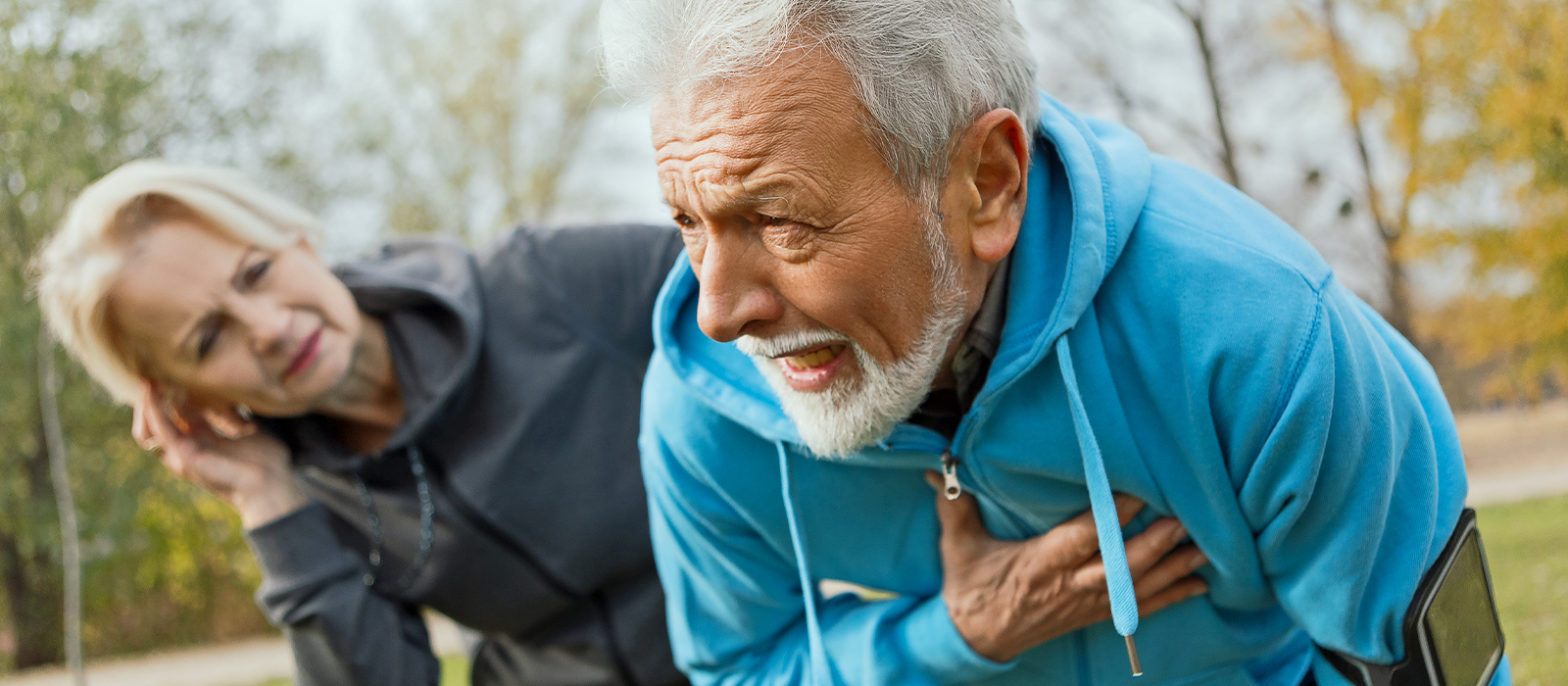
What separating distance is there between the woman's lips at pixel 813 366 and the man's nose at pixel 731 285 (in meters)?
0.14

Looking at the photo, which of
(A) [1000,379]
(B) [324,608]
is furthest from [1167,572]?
(B) [324,608]

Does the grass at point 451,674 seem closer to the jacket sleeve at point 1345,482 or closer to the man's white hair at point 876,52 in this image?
the jacket sleeve at point 1345,482

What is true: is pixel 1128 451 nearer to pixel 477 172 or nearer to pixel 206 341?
pixel 206 341

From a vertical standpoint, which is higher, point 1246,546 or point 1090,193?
point 1090,193

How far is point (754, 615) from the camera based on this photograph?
2.36 m

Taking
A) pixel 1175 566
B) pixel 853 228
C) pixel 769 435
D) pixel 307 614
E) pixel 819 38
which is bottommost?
pixel 307 614

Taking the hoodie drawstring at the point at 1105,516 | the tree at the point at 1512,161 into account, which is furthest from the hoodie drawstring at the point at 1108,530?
the tree at the point at 1512,161

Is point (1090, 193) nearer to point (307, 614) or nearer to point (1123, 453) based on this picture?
point (1123, 453)

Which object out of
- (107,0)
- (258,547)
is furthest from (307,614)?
(107,0)

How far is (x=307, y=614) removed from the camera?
312 centimetres

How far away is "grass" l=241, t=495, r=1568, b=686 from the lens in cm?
540

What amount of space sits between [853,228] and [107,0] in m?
13.5

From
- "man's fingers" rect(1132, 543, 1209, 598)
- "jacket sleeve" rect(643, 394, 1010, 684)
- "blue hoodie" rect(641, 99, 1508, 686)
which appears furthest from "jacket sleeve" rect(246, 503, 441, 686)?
"man's fingers" rect(1132, 543, 1209, 598)

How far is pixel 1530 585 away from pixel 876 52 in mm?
7643
